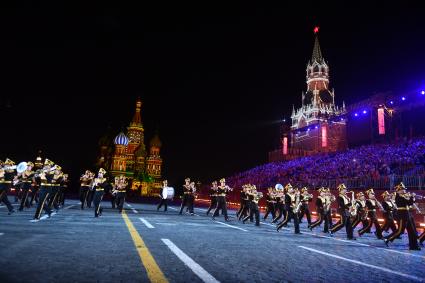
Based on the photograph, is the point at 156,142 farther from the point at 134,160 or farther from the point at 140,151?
the point at 134,160

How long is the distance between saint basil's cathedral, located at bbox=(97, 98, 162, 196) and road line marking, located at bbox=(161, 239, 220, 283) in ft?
342

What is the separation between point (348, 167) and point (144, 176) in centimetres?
8682

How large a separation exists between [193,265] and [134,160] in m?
117

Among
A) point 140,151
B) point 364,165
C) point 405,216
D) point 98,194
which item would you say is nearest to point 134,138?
point 140,151

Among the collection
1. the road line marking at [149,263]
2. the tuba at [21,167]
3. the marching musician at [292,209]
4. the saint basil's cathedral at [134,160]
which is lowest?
the road line marking at [149,263]

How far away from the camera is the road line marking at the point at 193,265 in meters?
4.73

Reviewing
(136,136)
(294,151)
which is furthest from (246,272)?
(136,136)

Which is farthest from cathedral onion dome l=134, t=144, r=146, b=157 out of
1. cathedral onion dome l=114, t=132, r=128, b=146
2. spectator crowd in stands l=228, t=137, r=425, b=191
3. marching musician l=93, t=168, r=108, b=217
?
marching musician l=93, t=168, r=108, b=217

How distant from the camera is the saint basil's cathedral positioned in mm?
111625

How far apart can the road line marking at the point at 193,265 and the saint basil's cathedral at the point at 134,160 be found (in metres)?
104

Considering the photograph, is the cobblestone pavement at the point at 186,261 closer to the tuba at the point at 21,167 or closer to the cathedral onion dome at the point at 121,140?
the tuba at the point at 21,167

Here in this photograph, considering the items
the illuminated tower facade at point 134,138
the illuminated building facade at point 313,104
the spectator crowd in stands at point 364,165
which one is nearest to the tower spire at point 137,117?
the illuminated tower facade at point 134,138

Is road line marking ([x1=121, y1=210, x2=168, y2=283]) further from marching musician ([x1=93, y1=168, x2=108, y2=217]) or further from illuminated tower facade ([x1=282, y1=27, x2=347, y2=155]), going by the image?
illuminated tower facade ([x1=282, y1=27, x2=347, y2=155])

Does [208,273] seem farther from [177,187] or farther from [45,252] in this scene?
[177,187]
